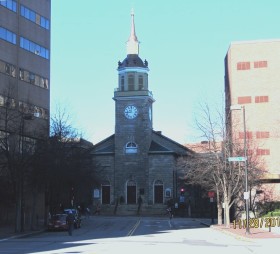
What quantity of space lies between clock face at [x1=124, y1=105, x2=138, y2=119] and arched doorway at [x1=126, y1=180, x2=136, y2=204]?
10425mm

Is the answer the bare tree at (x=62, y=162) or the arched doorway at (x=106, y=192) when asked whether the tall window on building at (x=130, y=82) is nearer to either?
the arched doorway at (x=106, y=192)

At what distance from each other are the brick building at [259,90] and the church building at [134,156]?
18.9 metres

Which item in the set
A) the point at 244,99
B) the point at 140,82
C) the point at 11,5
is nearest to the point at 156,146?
the point at 140,82

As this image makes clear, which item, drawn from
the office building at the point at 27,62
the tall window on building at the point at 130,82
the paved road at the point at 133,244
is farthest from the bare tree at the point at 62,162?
the tall window on building at the point at 130,82

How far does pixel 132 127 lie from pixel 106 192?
36.4 feet

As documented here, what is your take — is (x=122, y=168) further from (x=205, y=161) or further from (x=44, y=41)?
(x=205, y=161)

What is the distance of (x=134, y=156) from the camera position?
283 ft

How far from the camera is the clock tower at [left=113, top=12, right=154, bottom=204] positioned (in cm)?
8519

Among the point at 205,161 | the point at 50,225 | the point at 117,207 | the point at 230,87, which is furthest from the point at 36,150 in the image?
the point at 117,207

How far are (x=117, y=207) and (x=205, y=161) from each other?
126ft

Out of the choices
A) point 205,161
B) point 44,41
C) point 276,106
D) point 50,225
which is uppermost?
point 44,41

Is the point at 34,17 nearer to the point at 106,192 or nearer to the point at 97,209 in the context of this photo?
the point at 97,209

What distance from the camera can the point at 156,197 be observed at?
275ft

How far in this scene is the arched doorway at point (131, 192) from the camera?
84.1 m
